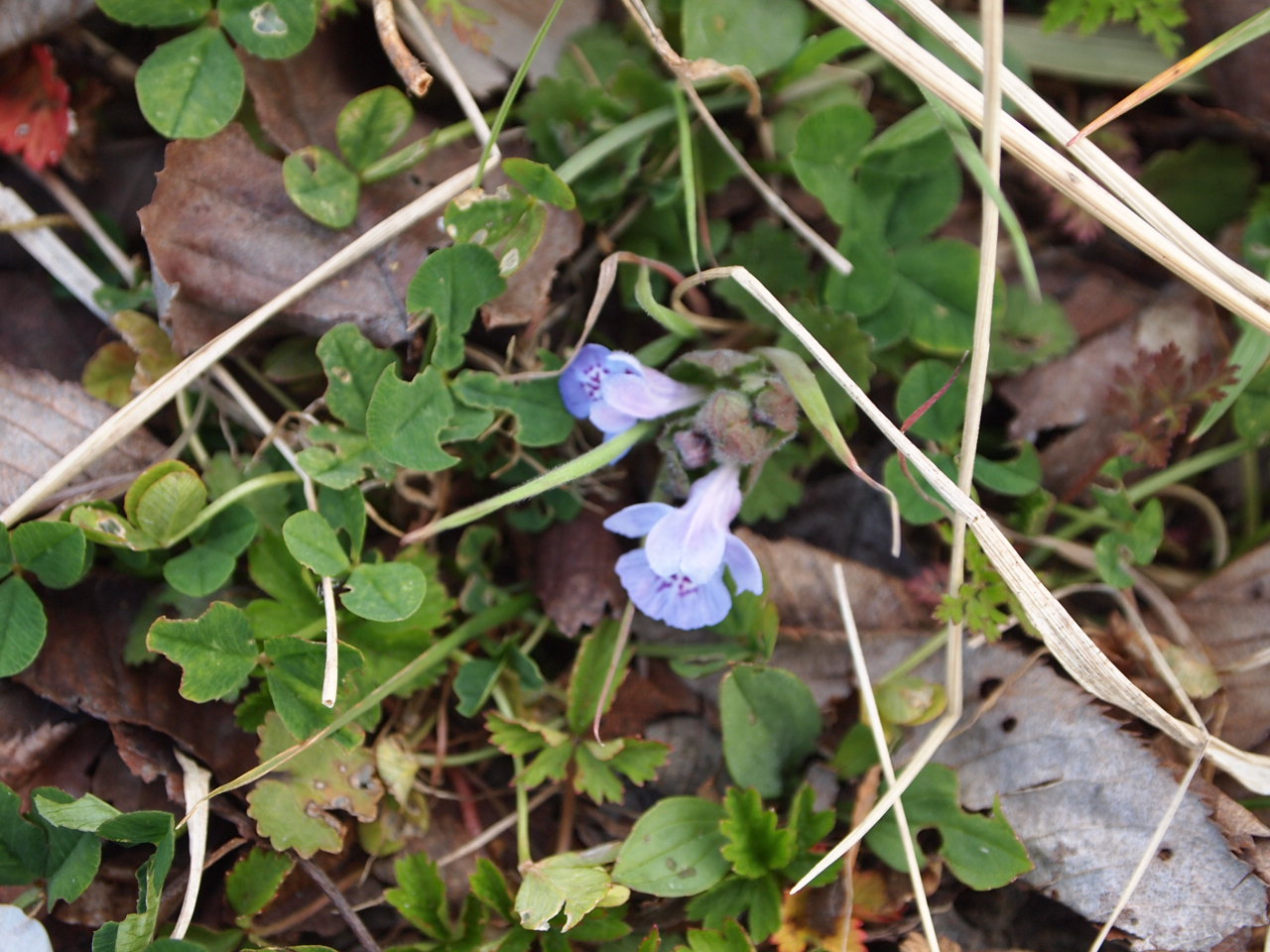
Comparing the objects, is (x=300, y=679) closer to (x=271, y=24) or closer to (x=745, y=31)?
(x=271, y=24)

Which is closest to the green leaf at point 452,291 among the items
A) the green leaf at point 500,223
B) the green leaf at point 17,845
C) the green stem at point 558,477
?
the green leaf at point 500,223

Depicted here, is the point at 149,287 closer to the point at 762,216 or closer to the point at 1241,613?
the point at 762,216

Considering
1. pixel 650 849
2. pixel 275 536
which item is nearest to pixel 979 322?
pixel 650 849

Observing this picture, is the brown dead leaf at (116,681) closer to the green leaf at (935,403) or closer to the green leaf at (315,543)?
the green leaf at (315,543)

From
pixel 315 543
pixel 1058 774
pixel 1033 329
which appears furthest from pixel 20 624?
pixel 1033 329

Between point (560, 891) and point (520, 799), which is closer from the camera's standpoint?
point (560, 891)

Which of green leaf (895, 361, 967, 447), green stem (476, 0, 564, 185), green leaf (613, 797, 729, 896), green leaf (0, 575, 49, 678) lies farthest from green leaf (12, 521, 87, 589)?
green leaf (895, 361, 967, 447)
